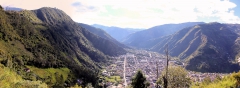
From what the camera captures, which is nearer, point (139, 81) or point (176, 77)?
point (139, 81)

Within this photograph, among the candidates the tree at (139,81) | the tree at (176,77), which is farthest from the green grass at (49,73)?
the tree at (176,77)

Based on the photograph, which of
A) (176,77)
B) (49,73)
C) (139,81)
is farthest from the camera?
(49,73)

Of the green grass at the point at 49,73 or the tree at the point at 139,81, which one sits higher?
the tree at the point at 139,81

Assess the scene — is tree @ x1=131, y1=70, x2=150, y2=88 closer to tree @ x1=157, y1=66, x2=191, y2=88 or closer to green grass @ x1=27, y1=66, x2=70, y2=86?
tree @ x1=157, y1=66, x2=191, y2=88

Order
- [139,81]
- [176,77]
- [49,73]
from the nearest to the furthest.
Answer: [139,81] < [176,77] < [49,73]

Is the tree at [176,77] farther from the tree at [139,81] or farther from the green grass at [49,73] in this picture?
the green grass at [49,73]

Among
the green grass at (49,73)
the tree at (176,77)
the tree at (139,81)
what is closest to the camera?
the tree at (139,81)

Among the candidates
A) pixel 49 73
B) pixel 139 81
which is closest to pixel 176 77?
pixel 139 81

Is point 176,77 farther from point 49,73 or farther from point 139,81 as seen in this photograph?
point 49,73

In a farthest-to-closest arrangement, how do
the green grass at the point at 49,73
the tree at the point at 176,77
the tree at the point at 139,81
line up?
1. the green grass at the point at 49,73
2. the tree at the point at 176,77
3. the tree at the point at 139,81

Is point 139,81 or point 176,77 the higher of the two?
point 176,77

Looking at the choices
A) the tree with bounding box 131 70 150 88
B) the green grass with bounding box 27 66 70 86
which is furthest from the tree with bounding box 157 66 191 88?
the green grass with bounding box 27 66 70 86

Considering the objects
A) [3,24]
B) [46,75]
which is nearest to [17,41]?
[3,24]
